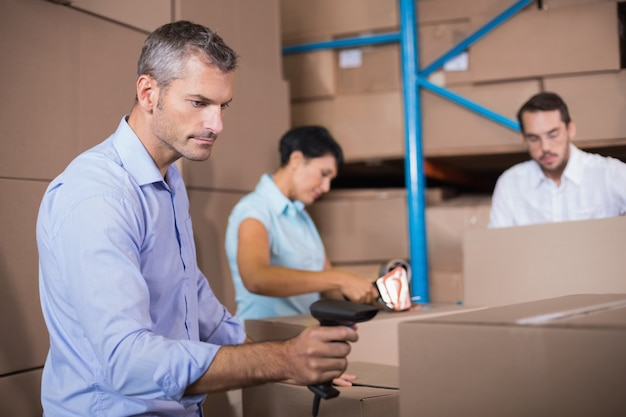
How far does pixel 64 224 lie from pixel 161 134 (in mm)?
256

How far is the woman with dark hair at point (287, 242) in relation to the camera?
1723 mm

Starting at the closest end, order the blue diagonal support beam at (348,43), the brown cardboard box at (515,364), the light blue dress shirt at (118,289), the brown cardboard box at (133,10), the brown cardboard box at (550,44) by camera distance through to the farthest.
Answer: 1. the brown cardboard box at (515,364)
2. the light blue dress shirt at (118,289)
3. the brown cardboard box at (133,10)
4. the brown cardboard box at (550,44)
5. the blue diagonal support beam at (348,43)

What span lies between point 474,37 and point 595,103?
1.64 ft

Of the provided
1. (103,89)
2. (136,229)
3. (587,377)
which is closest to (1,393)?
(136,229)

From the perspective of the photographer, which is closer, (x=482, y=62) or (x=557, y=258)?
(x=557, y=258)

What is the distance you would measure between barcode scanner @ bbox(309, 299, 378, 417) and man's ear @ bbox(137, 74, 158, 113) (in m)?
0.45

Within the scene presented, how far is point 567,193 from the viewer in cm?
161

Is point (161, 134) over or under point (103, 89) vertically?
under

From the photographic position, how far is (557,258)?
4.66 feet

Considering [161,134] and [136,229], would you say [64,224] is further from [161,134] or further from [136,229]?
[161,134]

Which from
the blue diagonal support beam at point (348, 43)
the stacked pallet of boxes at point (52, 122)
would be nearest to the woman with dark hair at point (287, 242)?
the stacked pallet of boxes at point (52, 122)

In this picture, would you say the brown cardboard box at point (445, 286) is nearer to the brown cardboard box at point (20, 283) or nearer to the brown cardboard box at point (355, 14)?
the brown cardboard box at point (355, 14)

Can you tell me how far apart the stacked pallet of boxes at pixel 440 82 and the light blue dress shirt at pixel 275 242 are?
509mm

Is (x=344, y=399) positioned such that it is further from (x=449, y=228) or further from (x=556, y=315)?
(x=449, y=228)
